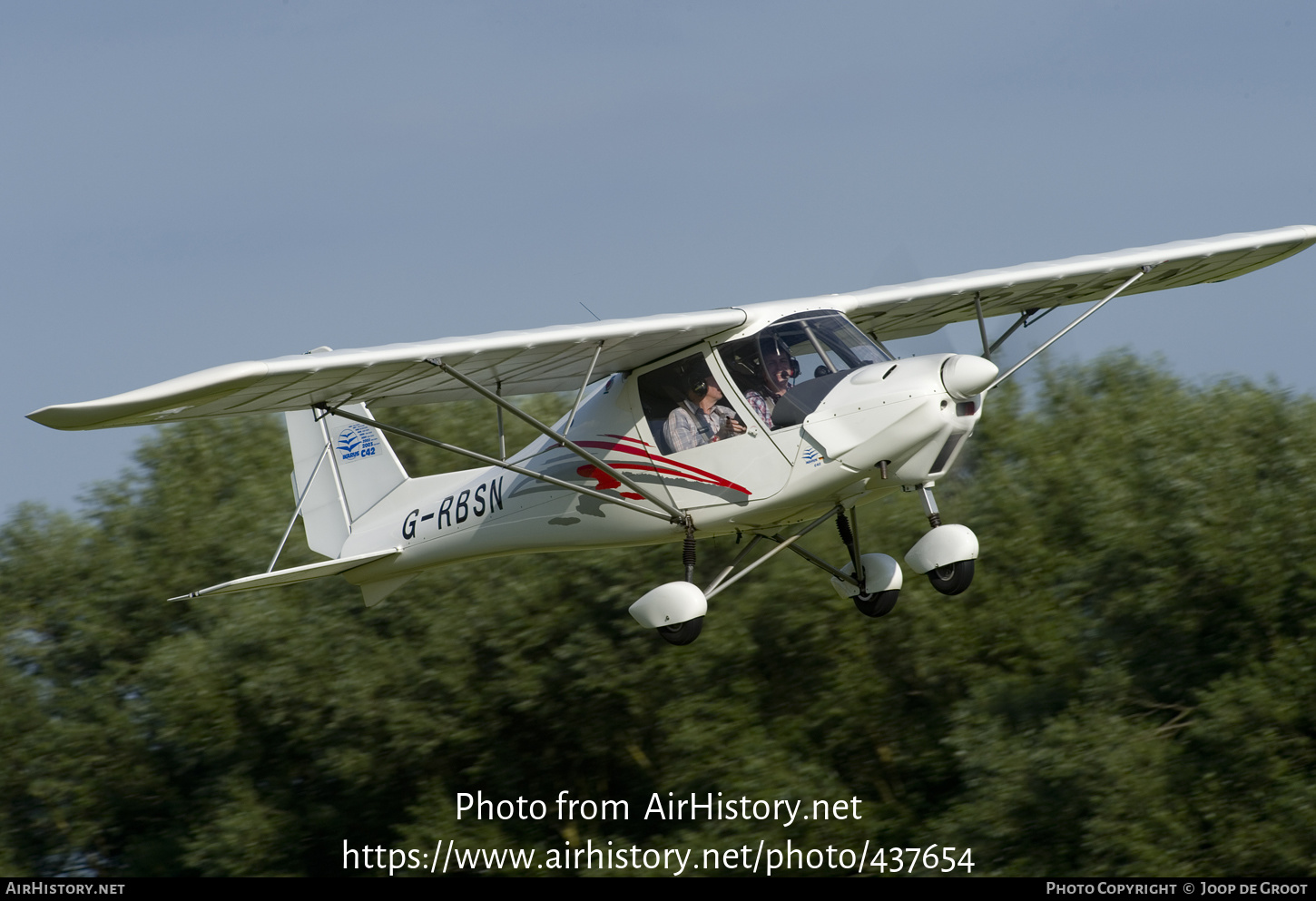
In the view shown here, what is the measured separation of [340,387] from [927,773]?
16.3m

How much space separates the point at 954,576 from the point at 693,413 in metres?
2.35

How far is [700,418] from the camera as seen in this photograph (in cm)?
1127

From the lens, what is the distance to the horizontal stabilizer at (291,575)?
38.2 ft

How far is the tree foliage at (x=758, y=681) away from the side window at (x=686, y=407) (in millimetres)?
9260

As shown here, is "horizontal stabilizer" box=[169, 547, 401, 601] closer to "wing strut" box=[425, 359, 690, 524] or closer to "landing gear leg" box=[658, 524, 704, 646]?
"wing strut" box=[425, 359, 690, 524]

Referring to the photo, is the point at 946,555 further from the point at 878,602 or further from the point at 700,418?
the point at 700,418

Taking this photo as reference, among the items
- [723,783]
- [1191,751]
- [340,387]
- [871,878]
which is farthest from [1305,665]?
[340,387]

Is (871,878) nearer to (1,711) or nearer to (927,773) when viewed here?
(927,773)

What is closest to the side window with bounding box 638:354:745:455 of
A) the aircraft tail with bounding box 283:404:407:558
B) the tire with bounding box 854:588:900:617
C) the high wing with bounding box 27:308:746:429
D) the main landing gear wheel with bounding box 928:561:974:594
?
the high wing with bounding box 27:308:746:429

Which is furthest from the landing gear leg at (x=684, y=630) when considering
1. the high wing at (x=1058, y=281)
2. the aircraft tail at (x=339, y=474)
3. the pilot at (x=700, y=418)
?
the aircraft tail at (x=339, y=474)

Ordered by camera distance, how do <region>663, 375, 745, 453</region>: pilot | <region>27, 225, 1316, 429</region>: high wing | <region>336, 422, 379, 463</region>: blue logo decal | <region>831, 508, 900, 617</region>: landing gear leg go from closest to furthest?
<region>27, 225, 1316, 429</region>: high wing
<region>663, 375, 745, 453</region>: pilot
<region>831, 508, 900, 617</region>: landing gear leg
<region>336, 422, 379, 463</region>: blue logo decal

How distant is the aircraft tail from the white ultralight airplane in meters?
2.22

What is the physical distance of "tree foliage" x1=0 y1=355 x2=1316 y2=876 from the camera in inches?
779

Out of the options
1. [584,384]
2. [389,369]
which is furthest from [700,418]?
[389,369]
